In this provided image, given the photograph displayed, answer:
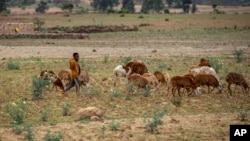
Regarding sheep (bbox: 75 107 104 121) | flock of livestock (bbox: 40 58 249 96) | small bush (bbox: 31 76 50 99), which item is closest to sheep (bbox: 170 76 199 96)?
flock of livestock (bbox: 40 58 249 96)

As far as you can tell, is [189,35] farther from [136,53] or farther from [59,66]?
[59,66]

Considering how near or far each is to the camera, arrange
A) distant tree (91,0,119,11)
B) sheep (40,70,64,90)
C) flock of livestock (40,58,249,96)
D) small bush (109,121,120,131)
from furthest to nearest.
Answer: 1. distant tree (91,0,119,11)
2. sheep (40,70,64,90)
3. flock of livestock (40,58,249,96)
4. small bush (109,121,120,131)

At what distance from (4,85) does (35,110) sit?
423 cm

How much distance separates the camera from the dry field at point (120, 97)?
45.9ft

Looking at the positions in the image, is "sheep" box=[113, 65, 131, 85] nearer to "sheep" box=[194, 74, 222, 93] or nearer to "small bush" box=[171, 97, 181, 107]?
"sheep" box=[194, 74, 222, 93]

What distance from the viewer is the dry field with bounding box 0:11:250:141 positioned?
14.0m

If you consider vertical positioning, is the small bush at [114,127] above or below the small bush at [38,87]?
below

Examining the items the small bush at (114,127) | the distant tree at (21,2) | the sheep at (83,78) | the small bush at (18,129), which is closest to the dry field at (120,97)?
the small bush at (114,127)

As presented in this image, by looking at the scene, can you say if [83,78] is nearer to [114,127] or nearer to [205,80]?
[205,80]

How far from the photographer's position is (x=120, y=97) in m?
18.9

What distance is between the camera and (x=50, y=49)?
34250 millimetres

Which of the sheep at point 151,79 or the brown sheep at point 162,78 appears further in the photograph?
the brown sheep at point 162,78

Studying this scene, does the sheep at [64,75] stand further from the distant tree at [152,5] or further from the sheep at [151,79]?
the distant tree at [152,5]

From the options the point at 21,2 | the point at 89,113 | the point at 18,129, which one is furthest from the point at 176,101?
the point at 21,2
